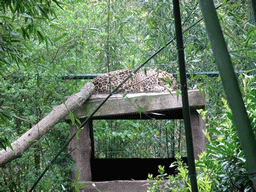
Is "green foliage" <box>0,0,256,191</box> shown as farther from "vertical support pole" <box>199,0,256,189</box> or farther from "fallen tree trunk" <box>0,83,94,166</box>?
"vertical support pole" <box>199,0,256,189</box>

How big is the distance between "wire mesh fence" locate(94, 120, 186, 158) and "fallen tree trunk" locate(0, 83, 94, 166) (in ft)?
3.89

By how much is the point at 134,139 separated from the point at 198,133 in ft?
4.55

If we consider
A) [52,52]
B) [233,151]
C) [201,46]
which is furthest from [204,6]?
[52,52]

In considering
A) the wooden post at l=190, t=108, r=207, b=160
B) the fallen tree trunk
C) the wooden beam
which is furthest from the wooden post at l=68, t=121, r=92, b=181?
the wooden post at l=190, t=108, r=207, b=160

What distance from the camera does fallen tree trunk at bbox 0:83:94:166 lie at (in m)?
1.60

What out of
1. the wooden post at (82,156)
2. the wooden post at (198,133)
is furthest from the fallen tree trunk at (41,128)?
the wooden post at (198,133)

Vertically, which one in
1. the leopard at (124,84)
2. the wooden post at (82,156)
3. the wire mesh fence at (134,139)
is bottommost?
the wooden post at (82,156)

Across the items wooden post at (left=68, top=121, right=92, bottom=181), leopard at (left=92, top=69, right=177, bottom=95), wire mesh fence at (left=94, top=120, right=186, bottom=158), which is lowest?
wooden post at (left=68, top=121, right=92, bottom=181)

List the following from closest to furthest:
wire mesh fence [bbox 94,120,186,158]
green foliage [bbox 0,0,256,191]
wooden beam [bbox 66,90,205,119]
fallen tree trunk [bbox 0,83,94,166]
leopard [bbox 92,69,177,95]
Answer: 1. green foliage [bbox 0,0,256,191]
2. fallen tree trunk [bbox 0,83,94,166]
3. wooden beam [bbox 66,90,205,119]
4. leopard [bbox 92,69,177,95]
5. wire mesh fence [bbox 94,120,186,158]

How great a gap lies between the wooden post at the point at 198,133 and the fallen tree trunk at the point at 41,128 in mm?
943

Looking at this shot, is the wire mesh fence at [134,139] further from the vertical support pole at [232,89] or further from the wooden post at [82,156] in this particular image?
the vertical support pole at [232,89]

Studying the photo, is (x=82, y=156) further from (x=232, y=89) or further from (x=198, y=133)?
(x=232, y=89)

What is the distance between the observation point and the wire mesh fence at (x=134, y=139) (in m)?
3.50

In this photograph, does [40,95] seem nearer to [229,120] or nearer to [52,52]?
[52,52]
